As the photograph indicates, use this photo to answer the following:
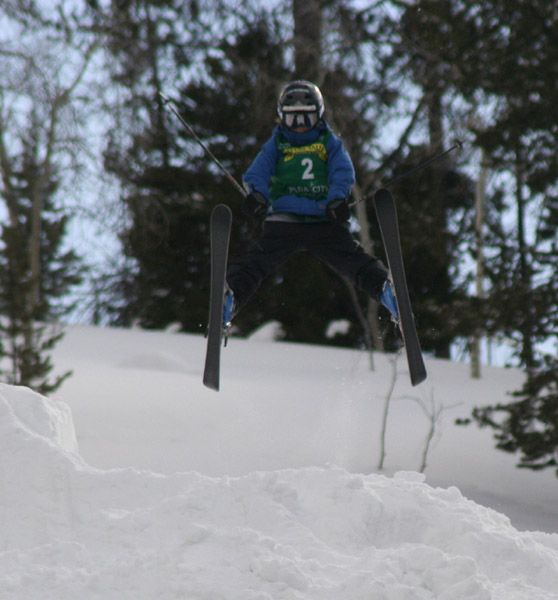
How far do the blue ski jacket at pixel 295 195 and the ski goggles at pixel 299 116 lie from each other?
6 centimetres

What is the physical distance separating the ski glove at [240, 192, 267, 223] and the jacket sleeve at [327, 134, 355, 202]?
39cm

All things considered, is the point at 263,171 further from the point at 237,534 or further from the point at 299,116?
the point at 237,534

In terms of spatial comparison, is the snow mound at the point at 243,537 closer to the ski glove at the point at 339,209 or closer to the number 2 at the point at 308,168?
the ski glove at the point at 339,209

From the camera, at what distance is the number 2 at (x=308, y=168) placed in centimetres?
564

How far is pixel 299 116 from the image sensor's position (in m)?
5.52

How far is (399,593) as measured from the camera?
4582 mm

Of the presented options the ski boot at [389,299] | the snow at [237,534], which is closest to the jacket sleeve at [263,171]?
the ski boot at [389,299]

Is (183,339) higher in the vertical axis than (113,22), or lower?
lower

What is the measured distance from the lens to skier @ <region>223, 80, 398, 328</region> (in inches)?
220

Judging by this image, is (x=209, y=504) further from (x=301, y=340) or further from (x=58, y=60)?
(x=301, y=340)

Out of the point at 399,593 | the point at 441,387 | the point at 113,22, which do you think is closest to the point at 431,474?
the point at 441,387

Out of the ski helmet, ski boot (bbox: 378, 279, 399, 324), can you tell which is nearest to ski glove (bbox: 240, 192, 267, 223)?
the ski helmet

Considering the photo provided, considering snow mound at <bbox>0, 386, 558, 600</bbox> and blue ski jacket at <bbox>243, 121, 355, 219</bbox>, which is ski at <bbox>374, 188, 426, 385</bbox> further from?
snow mound at <bbox>0, 386, 558, 600</bbox>

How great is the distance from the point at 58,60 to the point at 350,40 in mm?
5203
